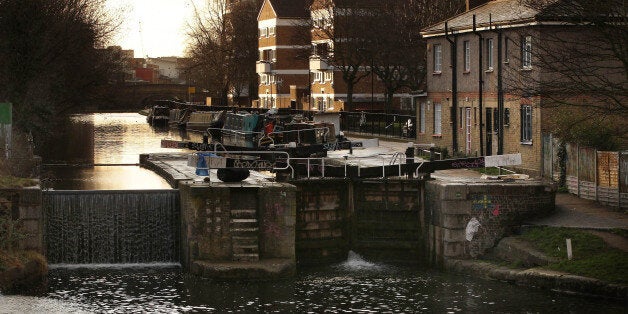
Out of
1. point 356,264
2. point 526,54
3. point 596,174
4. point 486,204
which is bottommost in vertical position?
point 356,264

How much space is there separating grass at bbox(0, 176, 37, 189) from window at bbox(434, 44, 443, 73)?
27870 millimetres

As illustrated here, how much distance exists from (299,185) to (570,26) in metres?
13.1

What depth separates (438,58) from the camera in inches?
2645

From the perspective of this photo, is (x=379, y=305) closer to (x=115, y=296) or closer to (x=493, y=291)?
(x=493, y=291)

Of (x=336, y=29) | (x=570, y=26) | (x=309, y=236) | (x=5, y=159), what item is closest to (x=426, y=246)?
(x=309, y=236)

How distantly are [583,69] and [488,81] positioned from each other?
41.4 feet

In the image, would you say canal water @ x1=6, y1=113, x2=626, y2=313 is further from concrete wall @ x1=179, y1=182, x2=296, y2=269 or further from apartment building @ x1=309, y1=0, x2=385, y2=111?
apartment building @ x1=309, y1=0, x2=385, y2=111

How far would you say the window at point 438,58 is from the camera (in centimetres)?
6662

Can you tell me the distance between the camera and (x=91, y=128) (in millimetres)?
111000

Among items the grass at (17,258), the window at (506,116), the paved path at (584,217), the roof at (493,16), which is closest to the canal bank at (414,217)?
the paved path at (584,217)

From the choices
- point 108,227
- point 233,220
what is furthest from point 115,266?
point 233,220

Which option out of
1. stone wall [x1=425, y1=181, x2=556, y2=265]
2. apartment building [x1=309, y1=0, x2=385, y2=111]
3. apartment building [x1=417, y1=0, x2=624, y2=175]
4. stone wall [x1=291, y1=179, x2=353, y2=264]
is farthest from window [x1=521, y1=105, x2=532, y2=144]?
apartment building [x1=309, y1=0, x2=385, y2=111]

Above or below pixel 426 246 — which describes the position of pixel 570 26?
above

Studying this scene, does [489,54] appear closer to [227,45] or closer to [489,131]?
[489,131]
